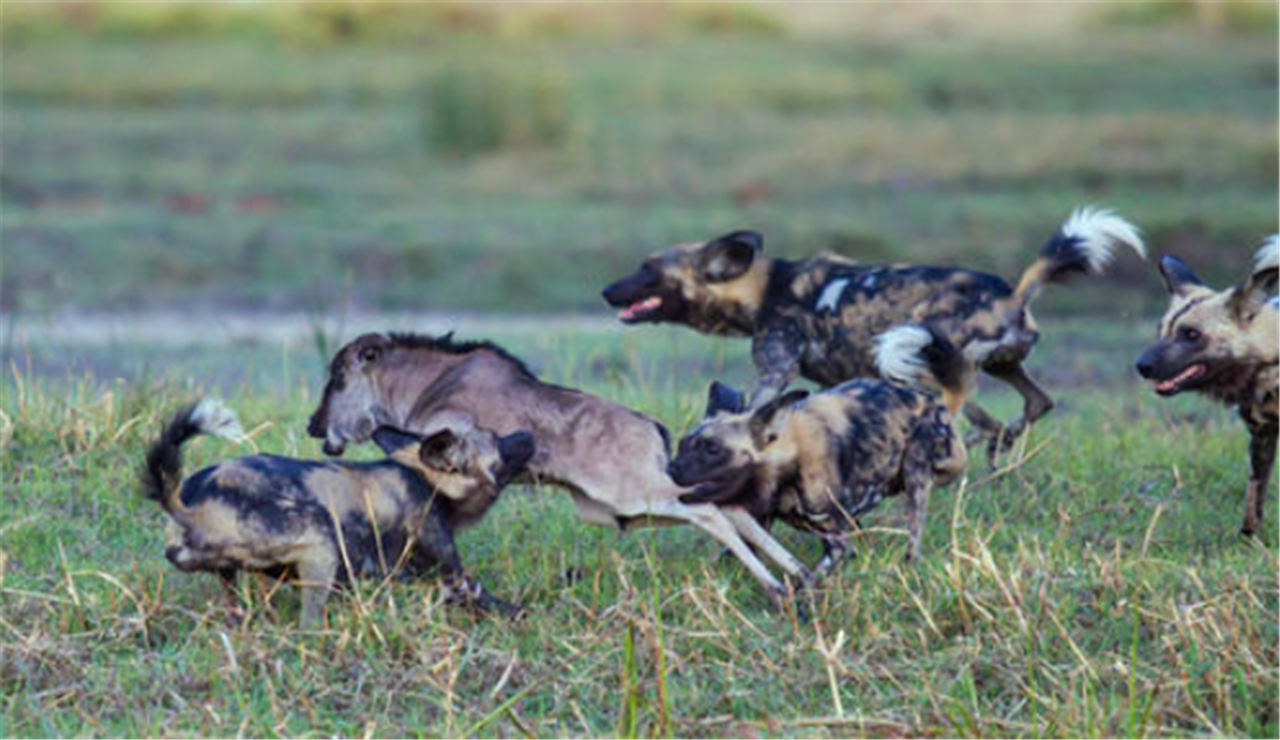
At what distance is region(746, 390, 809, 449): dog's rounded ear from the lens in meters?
5.85

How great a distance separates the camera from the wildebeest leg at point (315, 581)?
5.24m

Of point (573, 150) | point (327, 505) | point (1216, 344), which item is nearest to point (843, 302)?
point (1216, 344)

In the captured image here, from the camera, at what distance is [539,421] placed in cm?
591

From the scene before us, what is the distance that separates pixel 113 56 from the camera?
853 inches

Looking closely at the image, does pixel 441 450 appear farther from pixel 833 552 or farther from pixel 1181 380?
pixel 1181 380

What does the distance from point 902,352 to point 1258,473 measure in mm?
1201

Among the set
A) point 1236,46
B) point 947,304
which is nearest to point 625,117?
point 1236,46

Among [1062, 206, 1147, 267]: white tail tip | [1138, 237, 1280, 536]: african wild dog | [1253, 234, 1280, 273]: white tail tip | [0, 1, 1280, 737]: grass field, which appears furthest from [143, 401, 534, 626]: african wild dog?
[1062, 206, 1147, 267]: white tail tip

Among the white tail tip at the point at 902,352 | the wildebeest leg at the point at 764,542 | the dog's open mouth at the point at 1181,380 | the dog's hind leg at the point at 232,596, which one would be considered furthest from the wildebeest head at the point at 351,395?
the dog's open mouth at the point at 1181,380

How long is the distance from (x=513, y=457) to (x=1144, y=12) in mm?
19854

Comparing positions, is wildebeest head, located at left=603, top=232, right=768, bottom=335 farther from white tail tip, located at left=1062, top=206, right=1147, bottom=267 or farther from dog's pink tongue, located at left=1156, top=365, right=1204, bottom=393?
dog's pink tongue, located at left=1156, top=365, right=1204, bottom=393

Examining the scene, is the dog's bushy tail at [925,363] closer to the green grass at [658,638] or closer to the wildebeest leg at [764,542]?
the green grass at [658,638]

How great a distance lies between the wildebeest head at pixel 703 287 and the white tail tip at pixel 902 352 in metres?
1.32

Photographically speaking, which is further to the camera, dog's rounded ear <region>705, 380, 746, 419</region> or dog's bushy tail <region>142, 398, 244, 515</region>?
dog's rounded ear <region>705, 380, 746, 419</region>
